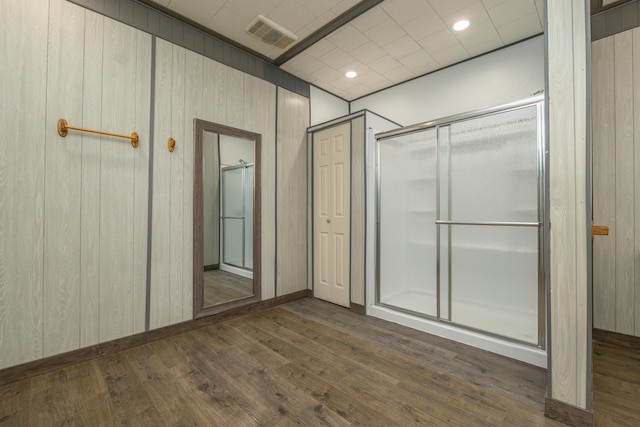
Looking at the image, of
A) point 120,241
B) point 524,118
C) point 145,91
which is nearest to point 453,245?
point 524,118

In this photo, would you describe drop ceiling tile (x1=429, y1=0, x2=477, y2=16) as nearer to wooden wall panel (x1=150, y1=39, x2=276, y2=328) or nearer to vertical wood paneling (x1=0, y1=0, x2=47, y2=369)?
wooden wall panel (x1=150, y1=39, x2=276, y2=328)

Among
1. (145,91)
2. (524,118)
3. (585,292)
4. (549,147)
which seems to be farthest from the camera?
(145,91)

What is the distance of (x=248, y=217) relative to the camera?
3012 millimetres

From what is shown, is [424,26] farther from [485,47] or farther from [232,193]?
[232,193]

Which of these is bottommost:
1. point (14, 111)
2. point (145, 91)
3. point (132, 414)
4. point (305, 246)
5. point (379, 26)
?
point (132, 414)

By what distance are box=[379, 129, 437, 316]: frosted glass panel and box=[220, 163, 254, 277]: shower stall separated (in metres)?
1.42

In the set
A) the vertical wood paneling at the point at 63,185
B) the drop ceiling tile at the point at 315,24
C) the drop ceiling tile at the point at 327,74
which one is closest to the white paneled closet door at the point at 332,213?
the drop ceiling tile at the point at 327,74

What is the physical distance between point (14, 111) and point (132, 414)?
1986mm

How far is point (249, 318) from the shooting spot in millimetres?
2826

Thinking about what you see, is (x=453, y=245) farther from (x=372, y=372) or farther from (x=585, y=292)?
(x=372, y=372)

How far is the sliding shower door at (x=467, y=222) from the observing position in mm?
2170

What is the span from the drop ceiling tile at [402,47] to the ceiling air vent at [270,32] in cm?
100

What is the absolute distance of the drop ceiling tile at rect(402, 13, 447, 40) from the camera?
2492mm

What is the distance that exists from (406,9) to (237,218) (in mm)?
2466
